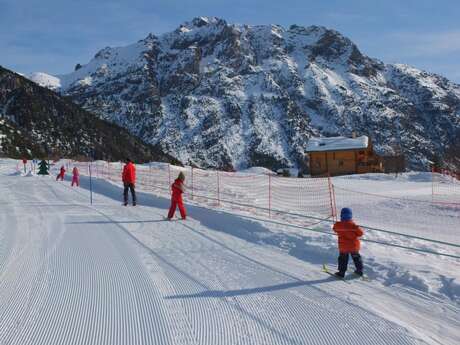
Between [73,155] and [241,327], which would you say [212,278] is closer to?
[241,327]

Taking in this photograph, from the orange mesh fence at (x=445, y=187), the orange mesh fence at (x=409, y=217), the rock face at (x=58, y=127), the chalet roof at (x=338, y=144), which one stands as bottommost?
the orange mesh fence at (x=409, y=217)

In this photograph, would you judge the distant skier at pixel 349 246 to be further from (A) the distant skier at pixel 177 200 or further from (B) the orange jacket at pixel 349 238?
(A) the distant skier at pixel 177 200

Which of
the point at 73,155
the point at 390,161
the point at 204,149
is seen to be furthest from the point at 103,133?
the point at 390,161

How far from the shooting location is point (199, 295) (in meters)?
6.39

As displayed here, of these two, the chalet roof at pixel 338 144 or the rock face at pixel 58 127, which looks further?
the rock face at pixel 58 127

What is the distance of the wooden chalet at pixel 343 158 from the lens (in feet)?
198

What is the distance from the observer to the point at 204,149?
183250 mm

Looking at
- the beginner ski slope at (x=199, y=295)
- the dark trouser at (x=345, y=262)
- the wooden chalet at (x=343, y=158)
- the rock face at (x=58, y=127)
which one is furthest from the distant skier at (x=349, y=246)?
the rock face at (x=58, y=127)

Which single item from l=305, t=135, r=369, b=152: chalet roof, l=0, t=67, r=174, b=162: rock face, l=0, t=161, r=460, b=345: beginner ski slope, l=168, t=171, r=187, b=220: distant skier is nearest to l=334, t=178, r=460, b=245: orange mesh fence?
l=0, t=161, r=460, b=345: beginner ski slope

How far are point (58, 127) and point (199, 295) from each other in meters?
126

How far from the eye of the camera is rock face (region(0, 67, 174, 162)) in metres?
117

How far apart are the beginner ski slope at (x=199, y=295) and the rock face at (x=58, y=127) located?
102434mm

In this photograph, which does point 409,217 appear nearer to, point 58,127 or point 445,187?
point 445,187

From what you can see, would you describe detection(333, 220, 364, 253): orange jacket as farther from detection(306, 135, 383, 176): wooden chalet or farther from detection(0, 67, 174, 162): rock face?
detection(0, 67, 174, 162): rock face
